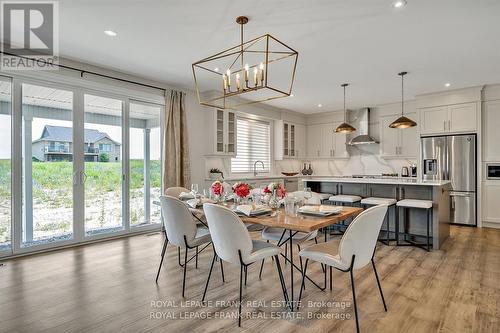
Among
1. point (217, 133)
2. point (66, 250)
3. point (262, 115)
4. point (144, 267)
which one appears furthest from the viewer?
point (262, 115)

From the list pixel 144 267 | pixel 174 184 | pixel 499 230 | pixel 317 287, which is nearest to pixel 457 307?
pixel 317 287

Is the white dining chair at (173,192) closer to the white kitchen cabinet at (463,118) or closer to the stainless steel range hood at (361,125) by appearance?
the stainless steel range hood at (361,125)

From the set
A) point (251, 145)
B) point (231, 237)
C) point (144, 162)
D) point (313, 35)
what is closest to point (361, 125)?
point (251, 145)

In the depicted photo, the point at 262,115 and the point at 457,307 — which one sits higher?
the point at 262,115

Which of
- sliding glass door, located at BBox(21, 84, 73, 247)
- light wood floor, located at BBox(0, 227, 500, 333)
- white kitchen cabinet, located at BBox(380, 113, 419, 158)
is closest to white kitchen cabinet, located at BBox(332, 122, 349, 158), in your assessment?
white kitchen cabinet, located at BBox(380, 113, 419, 158)

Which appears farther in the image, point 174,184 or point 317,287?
point 174,184

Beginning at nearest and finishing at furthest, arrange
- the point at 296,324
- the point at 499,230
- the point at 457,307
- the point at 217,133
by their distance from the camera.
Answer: the point at 296,324 → the point at 457,307 → the point at 499,230 → the point at 217,133

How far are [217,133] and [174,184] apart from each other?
139 cm

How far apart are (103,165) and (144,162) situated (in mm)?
705

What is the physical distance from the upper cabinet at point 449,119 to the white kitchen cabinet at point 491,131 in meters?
0.20

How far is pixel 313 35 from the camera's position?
10.8 ft

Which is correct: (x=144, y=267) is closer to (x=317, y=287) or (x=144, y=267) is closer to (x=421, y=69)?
(x=317, y=287)

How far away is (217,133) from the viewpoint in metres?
5.81

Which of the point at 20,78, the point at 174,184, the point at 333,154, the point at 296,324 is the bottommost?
the point at 296,324
